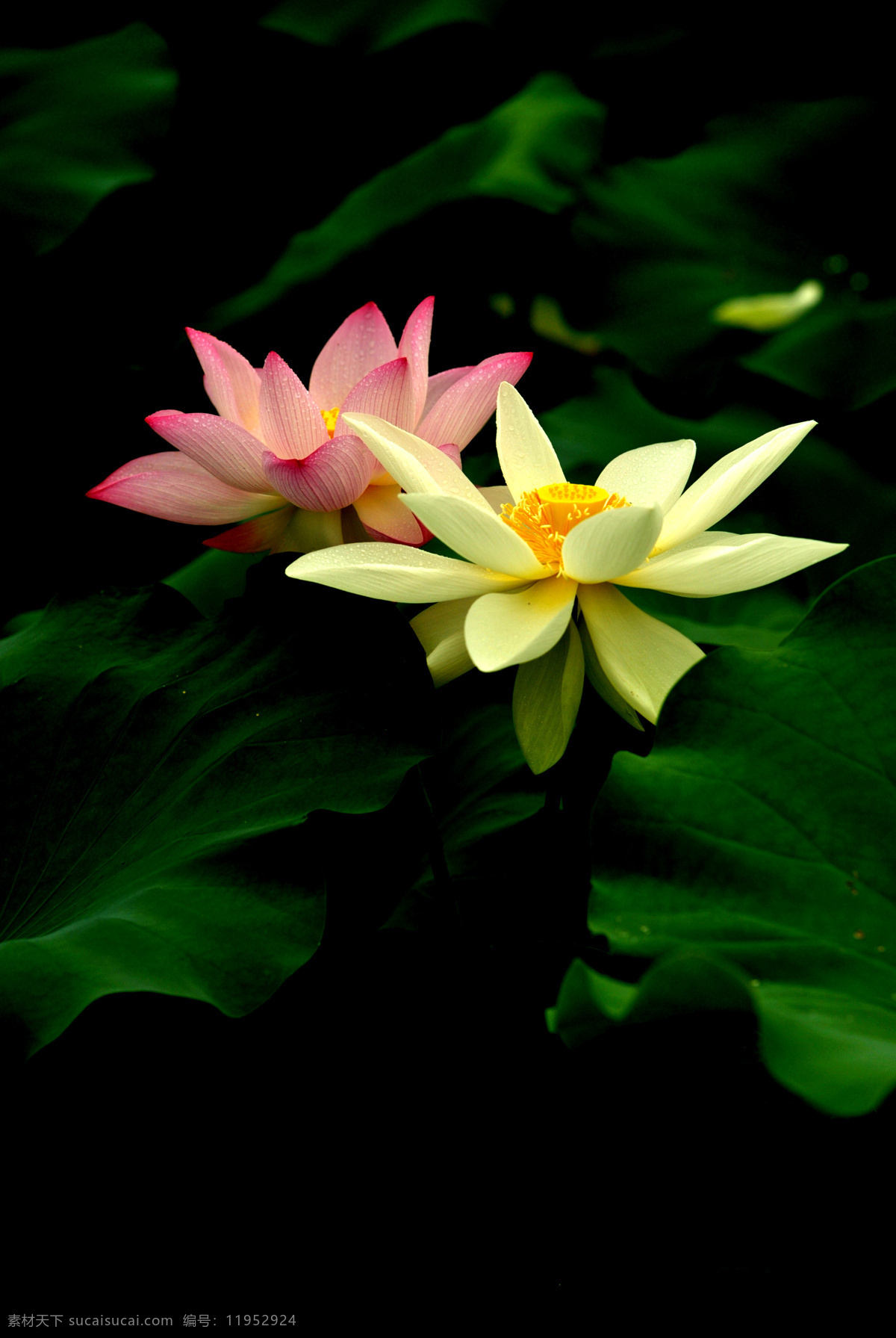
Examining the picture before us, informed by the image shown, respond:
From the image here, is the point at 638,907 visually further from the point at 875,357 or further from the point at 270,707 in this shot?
the point at 875,357

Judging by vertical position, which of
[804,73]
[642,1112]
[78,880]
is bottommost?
[642,1112]

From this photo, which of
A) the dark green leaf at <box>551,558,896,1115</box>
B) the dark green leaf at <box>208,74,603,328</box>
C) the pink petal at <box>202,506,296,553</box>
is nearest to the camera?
the dark green leaf at <box>551,558,896,1115</box>

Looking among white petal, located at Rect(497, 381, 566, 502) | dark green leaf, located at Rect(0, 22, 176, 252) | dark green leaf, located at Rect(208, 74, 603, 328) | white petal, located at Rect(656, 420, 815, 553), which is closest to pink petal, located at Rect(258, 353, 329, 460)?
white petal, located at Rect(497, 381, 566, 502)

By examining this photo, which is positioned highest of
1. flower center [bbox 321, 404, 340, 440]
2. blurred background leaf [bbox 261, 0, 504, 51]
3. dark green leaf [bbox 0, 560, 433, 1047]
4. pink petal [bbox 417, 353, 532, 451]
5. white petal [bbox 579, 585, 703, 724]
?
blurred background leaf [bbox 261, 0, 504, 51]

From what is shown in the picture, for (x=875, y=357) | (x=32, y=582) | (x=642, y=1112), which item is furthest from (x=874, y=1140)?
(x=32, y=582)

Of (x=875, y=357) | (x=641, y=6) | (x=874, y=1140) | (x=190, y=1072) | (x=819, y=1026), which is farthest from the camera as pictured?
(x=641, y=6)

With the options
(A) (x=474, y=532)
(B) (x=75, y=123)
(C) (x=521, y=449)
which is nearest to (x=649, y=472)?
(C) (x=521, y=449)

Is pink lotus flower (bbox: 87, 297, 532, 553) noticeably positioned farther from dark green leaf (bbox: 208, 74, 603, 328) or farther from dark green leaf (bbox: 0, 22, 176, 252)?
dark green leaf (bbox: 0, 22, 176, 252)

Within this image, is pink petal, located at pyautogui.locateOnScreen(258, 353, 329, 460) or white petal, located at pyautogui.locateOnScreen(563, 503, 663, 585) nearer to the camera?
white petal, located at pyautogui.locateOnScreen(563, 503, 663, 585)
